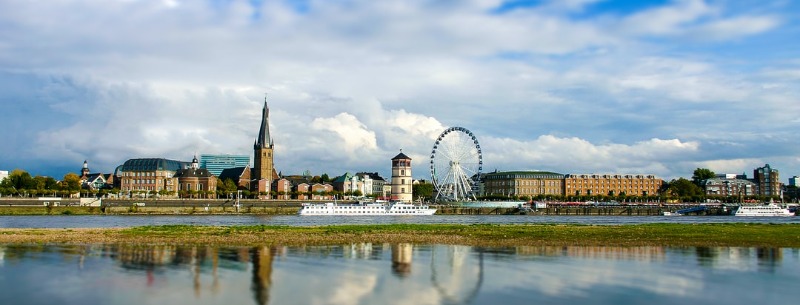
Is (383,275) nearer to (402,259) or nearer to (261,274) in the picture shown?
(261,274)

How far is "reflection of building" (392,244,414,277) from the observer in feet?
105

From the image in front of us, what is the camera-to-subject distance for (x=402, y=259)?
123 ft

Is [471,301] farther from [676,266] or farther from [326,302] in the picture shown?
[676,266]

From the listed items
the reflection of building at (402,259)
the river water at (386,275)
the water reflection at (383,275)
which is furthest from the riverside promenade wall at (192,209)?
the reflection of building at (402,259)

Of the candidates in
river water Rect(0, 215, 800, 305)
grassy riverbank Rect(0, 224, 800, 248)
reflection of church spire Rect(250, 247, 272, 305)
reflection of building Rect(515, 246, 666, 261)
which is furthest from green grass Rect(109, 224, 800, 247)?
reflection of church spire Rect(250, 247, 272, 305)

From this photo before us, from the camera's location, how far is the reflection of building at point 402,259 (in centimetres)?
3203

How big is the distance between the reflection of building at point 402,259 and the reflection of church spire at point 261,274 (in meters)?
5.77

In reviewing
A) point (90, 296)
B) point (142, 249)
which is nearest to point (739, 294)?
point (90, 296)

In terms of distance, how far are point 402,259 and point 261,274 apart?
9.45 m

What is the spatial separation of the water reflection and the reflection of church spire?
5 cm

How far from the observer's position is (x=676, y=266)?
35062 mm

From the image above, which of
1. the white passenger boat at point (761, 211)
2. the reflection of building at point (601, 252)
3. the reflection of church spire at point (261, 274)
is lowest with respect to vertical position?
the white passenger boat at point (761, 211)

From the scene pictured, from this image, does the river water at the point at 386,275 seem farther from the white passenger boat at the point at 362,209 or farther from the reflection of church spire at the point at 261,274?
the white passenger boat at the point at 362,209

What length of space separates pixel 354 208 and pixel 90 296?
120 meters
